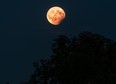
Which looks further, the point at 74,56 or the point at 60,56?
the point at 60,56

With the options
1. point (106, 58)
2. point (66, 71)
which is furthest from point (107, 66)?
point (66, 71)

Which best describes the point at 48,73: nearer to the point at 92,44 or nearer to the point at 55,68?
the point at 55,68

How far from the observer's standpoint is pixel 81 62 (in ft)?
108

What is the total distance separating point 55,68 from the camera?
114 ft

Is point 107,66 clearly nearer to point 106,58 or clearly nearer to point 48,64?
point 106,58

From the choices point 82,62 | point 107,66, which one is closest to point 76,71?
point 82,62

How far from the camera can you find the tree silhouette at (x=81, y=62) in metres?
32.9

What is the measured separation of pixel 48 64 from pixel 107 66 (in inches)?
142

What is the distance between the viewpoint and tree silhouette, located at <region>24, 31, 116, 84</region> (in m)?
32.9

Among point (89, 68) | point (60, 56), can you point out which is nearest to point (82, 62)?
point (89, 68)

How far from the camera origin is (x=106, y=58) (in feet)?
117

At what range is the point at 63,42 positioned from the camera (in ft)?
119

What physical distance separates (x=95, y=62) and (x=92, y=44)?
1744mm

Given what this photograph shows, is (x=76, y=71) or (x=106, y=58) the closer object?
(x=76, y=71)
